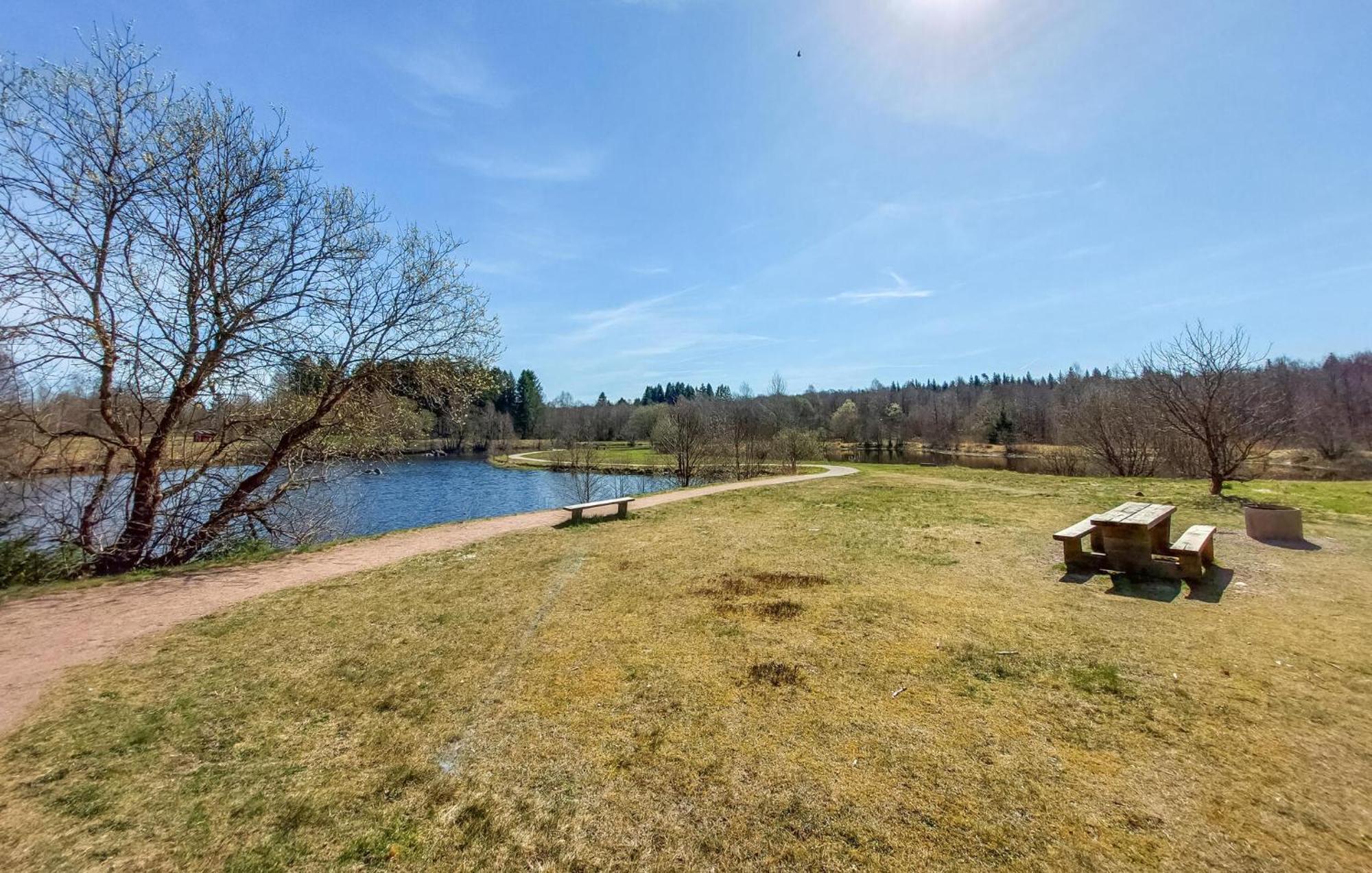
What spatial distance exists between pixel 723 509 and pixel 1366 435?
5488cm

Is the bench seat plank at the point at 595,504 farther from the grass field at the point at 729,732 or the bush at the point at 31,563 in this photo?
the bush at the point at 31,563

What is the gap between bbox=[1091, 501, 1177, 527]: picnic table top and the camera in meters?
5.98

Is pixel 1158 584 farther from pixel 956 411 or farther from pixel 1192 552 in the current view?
pixel 956 411

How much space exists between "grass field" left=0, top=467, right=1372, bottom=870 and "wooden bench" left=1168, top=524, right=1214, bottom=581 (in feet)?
0.69

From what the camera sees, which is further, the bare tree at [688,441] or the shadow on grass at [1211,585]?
the bare tree at [688,441]

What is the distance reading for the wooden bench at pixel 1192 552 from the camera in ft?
19.0

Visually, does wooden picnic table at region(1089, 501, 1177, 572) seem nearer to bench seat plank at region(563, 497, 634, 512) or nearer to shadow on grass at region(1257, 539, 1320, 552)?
shadow on grass at region(1257, 539, 1320, 552)

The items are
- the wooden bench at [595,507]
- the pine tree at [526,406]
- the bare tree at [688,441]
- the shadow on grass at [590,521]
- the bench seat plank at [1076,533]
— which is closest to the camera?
the bench seat plank at [1076,533]

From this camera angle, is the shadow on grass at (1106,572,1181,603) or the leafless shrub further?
the leafless shrub

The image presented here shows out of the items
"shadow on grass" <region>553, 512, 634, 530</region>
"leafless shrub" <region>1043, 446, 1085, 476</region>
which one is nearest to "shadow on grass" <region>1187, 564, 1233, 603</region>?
"shadow on grass" <region>553, 512, 634, 530</region>

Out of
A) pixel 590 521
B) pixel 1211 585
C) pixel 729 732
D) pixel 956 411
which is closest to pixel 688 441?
pixel 590 521

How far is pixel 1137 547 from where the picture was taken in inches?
242

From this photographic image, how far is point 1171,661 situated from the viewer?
3.95 meters

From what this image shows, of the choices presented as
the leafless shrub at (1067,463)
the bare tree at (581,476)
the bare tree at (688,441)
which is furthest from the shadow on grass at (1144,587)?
the leafless shrub at (1067,463)
